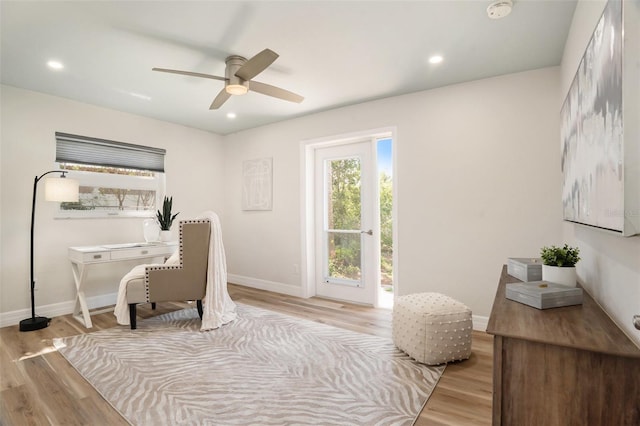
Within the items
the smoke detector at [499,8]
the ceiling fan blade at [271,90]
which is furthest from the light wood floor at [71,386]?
the smoke detector at [499,8]

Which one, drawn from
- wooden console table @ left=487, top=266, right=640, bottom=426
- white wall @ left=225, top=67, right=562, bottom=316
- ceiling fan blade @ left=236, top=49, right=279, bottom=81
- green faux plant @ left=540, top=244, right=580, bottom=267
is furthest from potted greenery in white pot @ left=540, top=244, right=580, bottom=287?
ceiling fan blade @ left=236, top=49, right=279, bottom=81

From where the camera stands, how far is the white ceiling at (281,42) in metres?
1.91

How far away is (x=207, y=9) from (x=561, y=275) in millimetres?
2500

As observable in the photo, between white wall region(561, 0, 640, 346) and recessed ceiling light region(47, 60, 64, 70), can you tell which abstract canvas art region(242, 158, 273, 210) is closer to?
recessed ceiling light region(47, 60, 64, 70)

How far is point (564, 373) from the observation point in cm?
98

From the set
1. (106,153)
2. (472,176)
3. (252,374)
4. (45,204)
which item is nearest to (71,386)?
(252,374)

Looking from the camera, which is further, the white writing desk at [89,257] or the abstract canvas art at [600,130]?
the white writing desk at [89,257]

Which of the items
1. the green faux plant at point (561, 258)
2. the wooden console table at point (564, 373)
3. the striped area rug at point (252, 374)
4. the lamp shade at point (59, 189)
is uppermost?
the lamp shade at point (59, 189)

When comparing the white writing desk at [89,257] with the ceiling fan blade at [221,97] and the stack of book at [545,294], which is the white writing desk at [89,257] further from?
the stack of book at [545,294]

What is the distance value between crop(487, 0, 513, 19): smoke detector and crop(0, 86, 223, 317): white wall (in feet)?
13.3

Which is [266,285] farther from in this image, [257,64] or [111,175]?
[257,64]

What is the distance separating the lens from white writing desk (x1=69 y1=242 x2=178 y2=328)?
3.04 metres

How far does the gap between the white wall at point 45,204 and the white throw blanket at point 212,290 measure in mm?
995

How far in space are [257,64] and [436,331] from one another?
230cm
